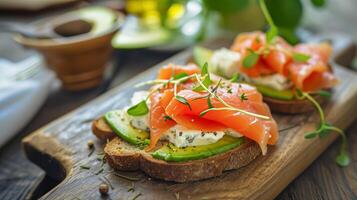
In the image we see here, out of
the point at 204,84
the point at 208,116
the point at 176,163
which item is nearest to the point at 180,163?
the point at 176,163

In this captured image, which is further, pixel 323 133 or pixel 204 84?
pixel 323 133

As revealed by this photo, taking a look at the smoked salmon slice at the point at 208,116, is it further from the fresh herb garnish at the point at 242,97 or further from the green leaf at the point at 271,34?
the green leaf at the point at 271,34

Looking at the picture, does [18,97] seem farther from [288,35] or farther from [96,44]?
[288,35]

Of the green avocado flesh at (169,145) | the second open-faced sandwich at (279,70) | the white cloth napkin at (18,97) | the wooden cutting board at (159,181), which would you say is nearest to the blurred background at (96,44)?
the white cloth napkin at (18,97)

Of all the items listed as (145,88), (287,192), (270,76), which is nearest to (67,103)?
(145,88)

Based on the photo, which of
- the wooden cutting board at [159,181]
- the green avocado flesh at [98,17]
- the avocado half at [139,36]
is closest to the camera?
the wooden cutting board at [159,181]

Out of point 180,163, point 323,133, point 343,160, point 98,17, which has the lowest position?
point 343,160

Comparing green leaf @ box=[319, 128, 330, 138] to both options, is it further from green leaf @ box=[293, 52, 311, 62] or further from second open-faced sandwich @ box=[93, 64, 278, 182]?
green leaf @ box=[293, 52, 311, 62]
